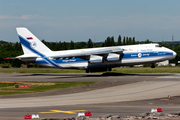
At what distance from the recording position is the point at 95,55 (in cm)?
4822

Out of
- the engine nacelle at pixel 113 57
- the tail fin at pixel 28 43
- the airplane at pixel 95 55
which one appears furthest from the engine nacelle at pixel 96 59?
the tail fin at pixel 28 43

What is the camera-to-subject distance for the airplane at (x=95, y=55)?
46.2m

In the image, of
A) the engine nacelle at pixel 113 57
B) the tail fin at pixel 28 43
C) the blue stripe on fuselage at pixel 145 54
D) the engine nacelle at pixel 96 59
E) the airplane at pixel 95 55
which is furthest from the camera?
the tail fin at pixel 28 43

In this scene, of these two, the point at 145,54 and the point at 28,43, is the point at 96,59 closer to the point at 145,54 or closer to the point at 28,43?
the point at 145,54

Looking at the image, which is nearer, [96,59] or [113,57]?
[113,57]

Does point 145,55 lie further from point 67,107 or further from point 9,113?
point 9,113

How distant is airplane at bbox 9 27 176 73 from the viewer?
151 feet

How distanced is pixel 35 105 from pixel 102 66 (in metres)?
29.9

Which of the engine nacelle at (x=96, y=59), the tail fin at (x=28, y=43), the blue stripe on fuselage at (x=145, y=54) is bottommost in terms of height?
the engine nacelle at (x=96, y=59)

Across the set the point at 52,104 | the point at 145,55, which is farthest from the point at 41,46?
the point at 52,104

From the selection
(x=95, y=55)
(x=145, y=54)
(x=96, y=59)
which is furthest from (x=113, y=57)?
(x=145, y=54)

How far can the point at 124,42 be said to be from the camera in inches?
5113

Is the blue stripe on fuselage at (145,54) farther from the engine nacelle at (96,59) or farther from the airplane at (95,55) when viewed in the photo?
the engine nacelle at (96,59)

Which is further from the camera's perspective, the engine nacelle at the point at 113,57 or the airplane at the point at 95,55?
the engine nacelle at the point at 113,57
